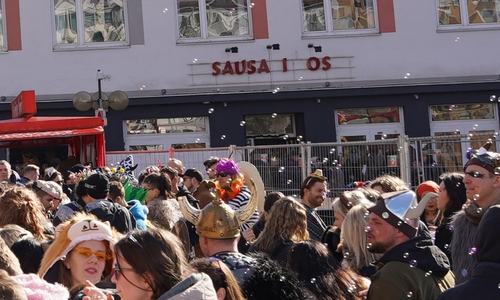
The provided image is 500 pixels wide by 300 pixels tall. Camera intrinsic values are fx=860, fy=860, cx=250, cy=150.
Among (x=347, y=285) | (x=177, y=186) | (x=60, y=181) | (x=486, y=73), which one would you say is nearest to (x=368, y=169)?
(x=177, y=186)

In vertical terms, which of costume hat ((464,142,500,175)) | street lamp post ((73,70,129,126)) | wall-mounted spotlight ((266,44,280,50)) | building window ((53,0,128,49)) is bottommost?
costume hat ((464,142,500,175))

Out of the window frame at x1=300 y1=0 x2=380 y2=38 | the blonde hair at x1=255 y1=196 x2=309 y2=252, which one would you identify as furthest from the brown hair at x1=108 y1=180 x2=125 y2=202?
the window frame at x1=300 y1=0 x2=380 y2=38

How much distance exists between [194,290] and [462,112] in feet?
59.4

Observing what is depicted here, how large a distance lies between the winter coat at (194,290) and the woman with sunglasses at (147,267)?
0.78ft

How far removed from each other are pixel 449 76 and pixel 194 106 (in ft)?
19.7

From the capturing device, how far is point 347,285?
4.64 metres

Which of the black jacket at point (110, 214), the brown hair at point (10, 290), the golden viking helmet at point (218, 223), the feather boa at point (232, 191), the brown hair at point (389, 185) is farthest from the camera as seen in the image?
the feather boa at point (232, 191)

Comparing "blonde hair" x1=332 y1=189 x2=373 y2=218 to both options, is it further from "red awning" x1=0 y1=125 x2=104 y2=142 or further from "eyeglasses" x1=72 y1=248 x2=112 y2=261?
"red awning" x1=0 y1=125 x2=104 y2=142

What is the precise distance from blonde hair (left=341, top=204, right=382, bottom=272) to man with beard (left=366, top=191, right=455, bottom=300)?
0.54 metres

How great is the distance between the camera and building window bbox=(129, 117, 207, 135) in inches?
787

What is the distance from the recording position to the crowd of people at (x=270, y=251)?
3.66m

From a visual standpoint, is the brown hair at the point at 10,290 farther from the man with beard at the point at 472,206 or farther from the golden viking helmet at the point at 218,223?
the man with beard at the point at 472,206

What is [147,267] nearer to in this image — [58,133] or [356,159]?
[356,159]

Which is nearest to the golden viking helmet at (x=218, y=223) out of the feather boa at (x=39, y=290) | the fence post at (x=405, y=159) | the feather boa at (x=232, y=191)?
the feather boa at (x=39, y=290)
